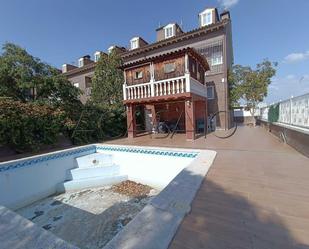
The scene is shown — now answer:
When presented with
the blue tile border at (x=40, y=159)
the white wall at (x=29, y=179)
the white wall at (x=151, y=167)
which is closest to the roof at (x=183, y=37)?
the white wall at (x=151, y=167)

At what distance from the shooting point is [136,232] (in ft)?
7.05

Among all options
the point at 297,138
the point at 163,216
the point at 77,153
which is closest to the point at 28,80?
the point at 77,153

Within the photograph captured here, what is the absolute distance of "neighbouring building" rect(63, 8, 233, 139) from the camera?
396 inches

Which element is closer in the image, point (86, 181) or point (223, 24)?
point (86, 181)

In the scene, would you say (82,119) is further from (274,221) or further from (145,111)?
(274,221)

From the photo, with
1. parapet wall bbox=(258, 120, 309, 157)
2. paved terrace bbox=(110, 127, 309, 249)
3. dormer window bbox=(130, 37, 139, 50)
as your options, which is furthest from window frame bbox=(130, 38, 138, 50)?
paved terrace bbox=(110, 127, 309, 249)

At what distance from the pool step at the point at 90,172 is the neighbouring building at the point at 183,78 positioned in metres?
4.19

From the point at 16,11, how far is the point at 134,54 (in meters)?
10.6

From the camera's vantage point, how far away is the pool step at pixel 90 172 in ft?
24.8

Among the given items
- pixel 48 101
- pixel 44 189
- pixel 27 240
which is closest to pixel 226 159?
pixel 27 240

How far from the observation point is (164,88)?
1043 cm

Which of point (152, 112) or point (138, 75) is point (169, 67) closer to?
point (138, 75)

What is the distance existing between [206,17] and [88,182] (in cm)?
1577

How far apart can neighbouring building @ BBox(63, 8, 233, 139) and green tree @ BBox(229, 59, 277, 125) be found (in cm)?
201
